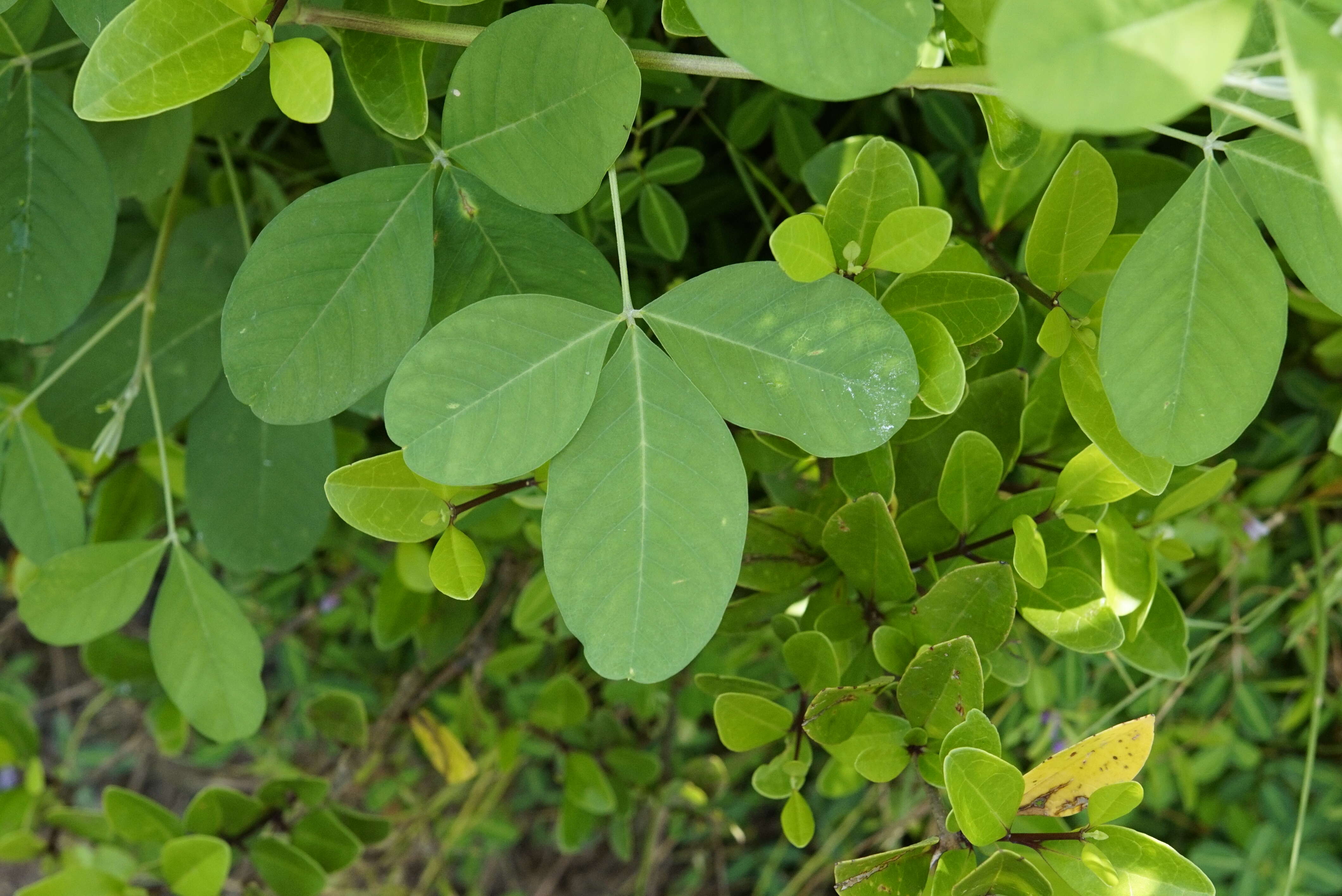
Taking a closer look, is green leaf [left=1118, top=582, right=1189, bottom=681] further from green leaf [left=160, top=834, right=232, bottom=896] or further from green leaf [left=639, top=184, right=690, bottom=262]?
green leaf [left=160, top=834, right=232, bottom=896]

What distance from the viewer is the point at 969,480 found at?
66cm

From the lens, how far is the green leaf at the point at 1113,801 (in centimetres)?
57

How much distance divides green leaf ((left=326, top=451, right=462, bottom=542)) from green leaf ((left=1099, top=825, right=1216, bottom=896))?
1.64 ft

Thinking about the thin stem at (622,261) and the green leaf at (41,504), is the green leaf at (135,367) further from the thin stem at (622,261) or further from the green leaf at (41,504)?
the thin stem at (622,261)

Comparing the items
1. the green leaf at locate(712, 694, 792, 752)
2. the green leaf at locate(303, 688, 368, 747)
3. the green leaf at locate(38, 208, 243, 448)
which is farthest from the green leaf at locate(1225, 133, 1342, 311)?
the green leaf at locate(303, 688, 368, 747)

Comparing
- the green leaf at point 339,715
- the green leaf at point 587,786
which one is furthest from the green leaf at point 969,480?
the green leaf at point 339,715

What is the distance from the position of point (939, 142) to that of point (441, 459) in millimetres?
793

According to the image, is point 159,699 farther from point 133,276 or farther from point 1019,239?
point 1019,239

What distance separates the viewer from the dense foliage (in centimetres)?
53

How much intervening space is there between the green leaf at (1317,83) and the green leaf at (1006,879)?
40cm

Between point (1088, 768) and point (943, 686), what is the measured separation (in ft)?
0.33

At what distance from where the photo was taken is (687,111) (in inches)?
39.6

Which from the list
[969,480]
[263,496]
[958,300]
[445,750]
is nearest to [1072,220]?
[958,300]

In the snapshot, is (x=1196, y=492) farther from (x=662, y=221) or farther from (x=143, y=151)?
(x=143, y=151)
